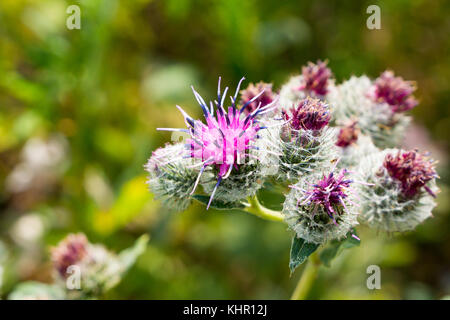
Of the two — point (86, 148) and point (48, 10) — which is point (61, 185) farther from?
point (48, 10)

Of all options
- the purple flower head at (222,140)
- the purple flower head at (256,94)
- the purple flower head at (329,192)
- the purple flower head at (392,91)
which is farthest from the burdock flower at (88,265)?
the purple flower head at (392,91)

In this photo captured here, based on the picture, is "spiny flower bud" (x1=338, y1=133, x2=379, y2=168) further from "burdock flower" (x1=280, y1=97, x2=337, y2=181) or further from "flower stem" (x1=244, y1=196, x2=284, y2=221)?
"flower stem" (x1=244, y1=196, x2=284, y2=221)

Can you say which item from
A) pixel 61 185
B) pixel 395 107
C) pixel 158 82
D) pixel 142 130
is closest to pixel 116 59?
pixel 158 82

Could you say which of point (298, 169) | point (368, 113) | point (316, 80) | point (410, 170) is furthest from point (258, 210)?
point (368, 113)

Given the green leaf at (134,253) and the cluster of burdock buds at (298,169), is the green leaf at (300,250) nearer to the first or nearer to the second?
the cluster of burdock buds at (298,169)

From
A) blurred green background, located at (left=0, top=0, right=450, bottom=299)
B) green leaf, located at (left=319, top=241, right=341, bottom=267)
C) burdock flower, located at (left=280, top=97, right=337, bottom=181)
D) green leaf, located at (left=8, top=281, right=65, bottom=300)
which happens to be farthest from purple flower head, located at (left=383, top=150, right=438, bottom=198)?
green leaf, located at (left=8, top=281, right=65, bottom=300)

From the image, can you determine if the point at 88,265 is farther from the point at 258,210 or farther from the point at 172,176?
the point at 258,210
